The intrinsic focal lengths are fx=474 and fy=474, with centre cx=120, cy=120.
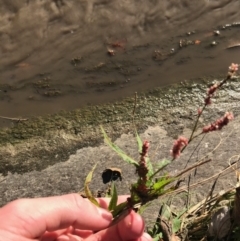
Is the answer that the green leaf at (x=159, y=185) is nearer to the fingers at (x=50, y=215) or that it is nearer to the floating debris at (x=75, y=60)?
the fingers at (x=50, y=215)

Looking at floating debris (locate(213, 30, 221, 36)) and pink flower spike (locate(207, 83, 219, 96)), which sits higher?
floating debris (locate(213, 30, 221, 36))

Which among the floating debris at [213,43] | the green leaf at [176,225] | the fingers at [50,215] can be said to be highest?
the floating debris at [213,43]

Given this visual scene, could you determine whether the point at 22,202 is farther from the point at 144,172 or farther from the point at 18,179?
the point at 18,179

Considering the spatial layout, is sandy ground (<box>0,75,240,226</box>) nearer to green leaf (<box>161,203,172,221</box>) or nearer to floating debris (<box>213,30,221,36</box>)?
green leaf (<box>161,203,172,221</box>)

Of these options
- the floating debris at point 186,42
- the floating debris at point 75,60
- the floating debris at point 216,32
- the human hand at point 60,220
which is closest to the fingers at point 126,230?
the human hand at point 60,220

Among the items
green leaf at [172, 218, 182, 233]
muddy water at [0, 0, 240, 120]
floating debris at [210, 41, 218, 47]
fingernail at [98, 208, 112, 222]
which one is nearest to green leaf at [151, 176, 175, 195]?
fingernail at [98, 208, 112, 222]

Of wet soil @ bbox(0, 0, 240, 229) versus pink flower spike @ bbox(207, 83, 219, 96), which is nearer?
pink flower spike @ bbox(207, 83, 219, 96)
